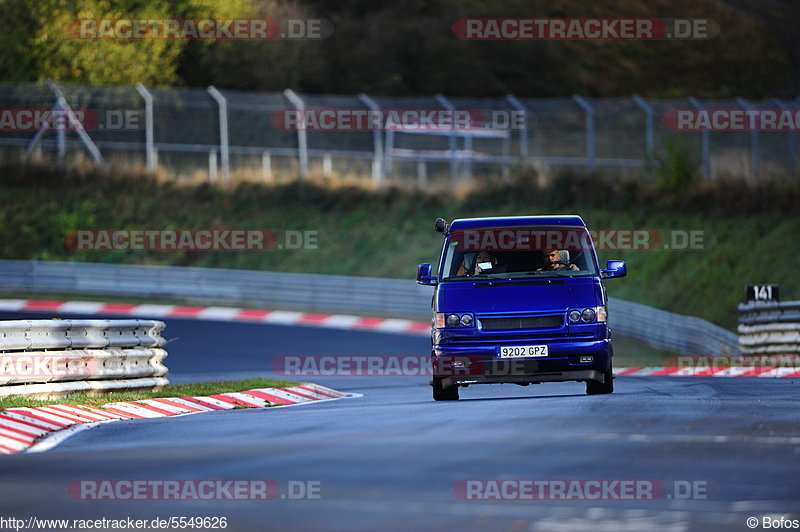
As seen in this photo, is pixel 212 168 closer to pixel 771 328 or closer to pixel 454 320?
pixel 771 328

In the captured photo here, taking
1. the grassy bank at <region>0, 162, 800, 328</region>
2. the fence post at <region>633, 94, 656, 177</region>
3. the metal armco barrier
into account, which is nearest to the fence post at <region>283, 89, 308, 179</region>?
the grassy bank at <region>0, 162, 800, 328</region>

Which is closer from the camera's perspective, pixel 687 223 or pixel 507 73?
pixel 687 223

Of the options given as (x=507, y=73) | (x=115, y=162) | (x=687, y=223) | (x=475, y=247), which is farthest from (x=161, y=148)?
(x=475, y=247)

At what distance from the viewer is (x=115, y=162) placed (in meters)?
47.3

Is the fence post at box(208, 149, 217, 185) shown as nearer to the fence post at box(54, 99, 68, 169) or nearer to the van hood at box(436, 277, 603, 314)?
the fence post at box(54, 99, 68, 169)

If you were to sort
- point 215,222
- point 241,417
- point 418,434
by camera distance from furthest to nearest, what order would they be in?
point 215,222
point 241,417
point 418,434

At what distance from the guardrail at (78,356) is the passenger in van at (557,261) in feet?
14.7

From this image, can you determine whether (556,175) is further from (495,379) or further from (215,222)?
(495,379)

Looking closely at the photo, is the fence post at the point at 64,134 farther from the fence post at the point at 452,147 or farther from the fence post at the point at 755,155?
the fence post at the point at 755,155

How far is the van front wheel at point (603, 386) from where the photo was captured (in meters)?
15.8

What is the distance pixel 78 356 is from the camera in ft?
53.4

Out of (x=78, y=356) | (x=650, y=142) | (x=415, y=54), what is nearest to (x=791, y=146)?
(x=650, y=142)

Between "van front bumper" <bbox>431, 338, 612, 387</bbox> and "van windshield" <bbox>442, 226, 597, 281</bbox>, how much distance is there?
0.76 m

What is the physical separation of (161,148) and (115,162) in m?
1.82
